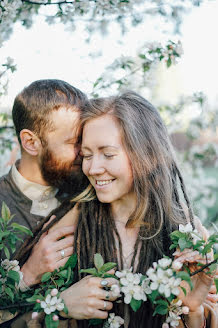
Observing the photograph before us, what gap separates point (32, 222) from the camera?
2.38m

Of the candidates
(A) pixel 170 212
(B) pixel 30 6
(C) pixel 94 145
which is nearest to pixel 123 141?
(C) pixel 94 145

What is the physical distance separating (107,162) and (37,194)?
2.33ft

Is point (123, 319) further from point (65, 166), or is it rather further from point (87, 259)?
point (65, 166)

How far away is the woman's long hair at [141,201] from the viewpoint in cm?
204

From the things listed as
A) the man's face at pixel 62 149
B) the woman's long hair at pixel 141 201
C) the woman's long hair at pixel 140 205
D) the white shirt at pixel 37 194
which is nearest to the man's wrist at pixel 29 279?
the woman's long hair at pixel 140 205

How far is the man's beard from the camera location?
7.82ft

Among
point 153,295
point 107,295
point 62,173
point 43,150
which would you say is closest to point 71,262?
point 107,295

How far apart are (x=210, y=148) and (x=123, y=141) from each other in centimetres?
265

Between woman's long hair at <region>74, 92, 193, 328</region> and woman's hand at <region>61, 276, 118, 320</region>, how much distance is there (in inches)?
9.8

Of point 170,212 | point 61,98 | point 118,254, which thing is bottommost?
point 118,254

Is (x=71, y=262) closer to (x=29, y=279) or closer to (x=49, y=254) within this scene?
(x=49, y=254)

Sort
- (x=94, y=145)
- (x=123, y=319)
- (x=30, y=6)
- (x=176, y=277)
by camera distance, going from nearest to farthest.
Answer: (x=176, y=277) → (x=123, y=319) → (x=94, y=145) → (x=30, y=6)

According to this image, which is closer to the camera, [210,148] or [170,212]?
[170,212]

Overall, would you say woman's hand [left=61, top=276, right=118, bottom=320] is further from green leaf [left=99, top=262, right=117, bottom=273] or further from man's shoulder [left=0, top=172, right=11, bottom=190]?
man's shoulder [left=0, top=172, right=11, bottom=190]
